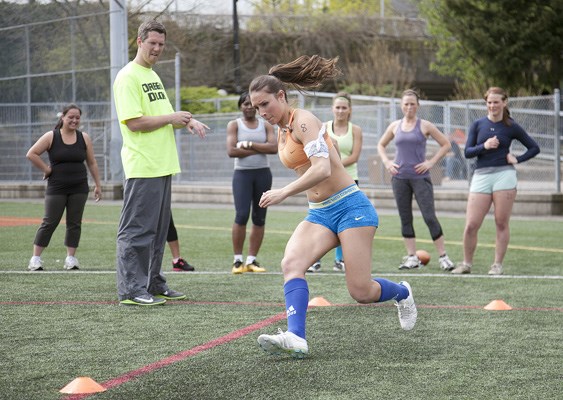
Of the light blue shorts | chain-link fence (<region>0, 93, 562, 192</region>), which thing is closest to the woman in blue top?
the light blue shorts

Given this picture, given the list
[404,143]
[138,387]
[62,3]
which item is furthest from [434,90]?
[138,387]

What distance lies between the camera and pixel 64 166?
35.6ft

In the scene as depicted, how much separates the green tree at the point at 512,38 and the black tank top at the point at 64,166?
21.5 meters

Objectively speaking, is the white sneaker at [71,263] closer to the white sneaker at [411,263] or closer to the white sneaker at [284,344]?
the white sneaker at [411,263]

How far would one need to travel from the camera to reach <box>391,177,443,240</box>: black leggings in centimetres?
1103

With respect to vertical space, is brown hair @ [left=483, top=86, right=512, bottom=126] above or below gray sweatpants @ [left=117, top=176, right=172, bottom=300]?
above

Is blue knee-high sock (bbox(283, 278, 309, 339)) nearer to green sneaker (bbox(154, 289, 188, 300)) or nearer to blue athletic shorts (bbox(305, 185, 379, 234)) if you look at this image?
blue athletic shorts (bbox(305, 185, 379, 234))

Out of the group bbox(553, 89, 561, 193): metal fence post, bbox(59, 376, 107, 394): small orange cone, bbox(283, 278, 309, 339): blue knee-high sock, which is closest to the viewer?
bbox(59, 376, 107, 394): small orange cone

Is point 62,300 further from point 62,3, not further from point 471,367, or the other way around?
point 62,3

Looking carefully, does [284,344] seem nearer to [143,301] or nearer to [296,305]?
[296,305]

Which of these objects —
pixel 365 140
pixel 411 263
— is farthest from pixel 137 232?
pixel 365 140

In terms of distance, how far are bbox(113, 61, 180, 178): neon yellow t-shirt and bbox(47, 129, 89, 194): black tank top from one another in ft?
9.61

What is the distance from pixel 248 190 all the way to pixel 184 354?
4.67 meters

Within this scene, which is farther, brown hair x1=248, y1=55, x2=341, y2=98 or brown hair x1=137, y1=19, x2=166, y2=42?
brown hair x1=137, y1=19, x2=166, y2=42
